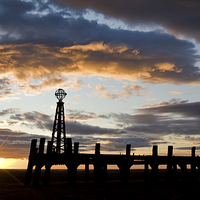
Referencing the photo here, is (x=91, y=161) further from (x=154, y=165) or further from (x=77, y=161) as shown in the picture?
(x=154, y=165)

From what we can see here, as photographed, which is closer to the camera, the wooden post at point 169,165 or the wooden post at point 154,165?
the wooden post at point 154,165

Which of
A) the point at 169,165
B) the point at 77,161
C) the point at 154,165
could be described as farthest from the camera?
the point at 169,165

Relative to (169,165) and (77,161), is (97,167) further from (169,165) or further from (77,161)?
(169,165)

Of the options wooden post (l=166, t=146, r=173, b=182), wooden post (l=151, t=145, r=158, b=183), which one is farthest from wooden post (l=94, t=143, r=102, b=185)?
wooden post (l=166, t=146, r=173, b=182)

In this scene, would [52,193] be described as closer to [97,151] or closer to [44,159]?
[44,159]

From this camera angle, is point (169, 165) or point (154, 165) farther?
point (169, 165)

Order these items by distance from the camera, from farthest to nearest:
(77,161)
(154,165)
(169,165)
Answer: (169,165), (154,165), (77,161)

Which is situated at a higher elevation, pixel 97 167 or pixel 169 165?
pixel 169 165

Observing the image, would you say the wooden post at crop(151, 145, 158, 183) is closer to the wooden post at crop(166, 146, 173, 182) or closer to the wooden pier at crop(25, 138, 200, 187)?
the wooden pier at crop(25, 138, 200, 187)

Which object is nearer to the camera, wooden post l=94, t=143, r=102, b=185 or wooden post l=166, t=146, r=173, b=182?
wooden post l=94, t=143, r=102, b=185

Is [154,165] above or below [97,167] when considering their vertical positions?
above

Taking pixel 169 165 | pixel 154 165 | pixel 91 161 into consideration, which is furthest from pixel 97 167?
pixel 169 165

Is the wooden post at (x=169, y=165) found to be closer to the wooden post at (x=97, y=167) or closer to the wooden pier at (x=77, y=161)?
the wooden pier at (x=77, y=161)

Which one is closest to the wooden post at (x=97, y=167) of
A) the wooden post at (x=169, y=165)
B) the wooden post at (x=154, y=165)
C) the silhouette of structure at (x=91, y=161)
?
the silhouette of structure at (x=91, y=161)
